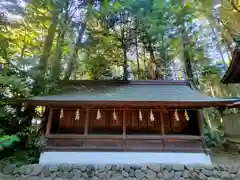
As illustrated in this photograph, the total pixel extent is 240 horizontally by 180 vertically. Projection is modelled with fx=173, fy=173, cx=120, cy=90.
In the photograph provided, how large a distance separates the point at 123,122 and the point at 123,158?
45.3 inches

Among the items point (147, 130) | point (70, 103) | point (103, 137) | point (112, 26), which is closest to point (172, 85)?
point (147, 130)

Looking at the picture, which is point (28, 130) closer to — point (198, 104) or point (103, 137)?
point (103, 137)

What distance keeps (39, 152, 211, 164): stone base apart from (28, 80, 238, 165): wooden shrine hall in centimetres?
13

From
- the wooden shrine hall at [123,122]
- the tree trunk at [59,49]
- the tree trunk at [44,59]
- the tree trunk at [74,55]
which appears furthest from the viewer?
the tree trunk at [74,55]

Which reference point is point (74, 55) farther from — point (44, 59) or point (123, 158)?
point (123, 158)

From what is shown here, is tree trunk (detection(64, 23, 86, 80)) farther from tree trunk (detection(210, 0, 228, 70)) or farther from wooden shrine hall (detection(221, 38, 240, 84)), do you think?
tree trunk (detection(210, 0, 228, 70))

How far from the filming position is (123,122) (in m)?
5.93

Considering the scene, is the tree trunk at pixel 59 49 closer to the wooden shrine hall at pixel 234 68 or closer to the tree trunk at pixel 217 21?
the wooden shrine hall at pixel 234 68

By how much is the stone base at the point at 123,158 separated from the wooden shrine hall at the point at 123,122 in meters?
0.13

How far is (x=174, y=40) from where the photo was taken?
445 inches

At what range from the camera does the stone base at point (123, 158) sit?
5.49m

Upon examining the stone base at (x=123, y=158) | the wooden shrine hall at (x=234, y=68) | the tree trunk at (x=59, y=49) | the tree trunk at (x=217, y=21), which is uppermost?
the tree trunk at (x=217, y=21)

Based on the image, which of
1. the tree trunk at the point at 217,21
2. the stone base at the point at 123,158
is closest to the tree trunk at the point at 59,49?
the stone base at the point at 123,158

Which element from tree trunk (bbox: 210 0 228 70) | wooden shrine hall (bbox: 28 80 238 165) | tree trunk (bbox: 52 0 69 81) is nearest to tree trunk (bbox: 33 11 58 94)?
tree trunk (bbox: 52 0 69 81)
